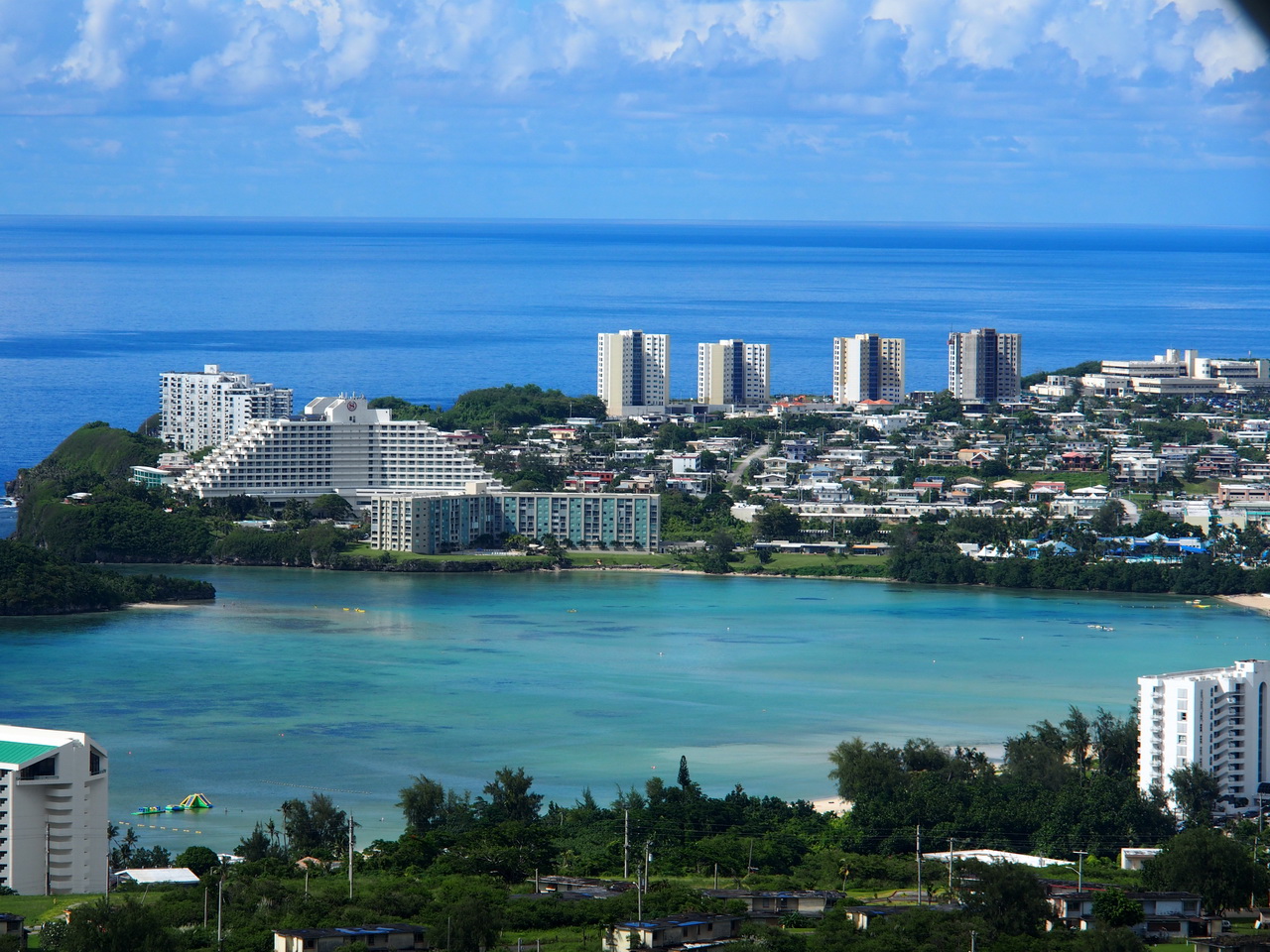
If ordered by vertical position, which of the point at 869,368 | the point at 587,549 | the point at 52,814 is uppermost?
the point at 869,368

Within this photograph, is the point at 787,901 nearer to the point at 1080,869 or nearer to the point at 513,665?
the point at 1080,869

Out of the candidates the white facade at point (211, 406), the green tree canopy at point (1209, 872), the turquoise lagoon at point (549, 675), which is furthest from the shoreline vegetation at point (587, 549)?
the green tree canopy at point (1209, 872)

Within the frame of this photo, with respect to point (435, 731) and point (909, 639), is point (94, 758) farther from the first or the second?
point (909, 639)

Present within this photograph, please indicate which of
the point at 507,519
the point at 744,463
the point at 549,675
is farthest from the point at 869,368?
the point at 549,675

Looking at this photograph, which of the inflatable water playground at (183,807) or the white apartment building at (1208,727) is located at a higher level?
the white apartment building at (1208,727)

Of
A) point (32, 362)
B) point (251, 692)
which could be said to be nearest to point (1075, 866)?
point (251, 692)

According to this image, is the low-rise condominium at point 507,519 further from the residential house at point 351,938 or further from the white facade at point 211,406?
the residential house at point 351,938

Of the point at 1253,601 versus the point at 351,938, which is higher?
the point at 1253,601
